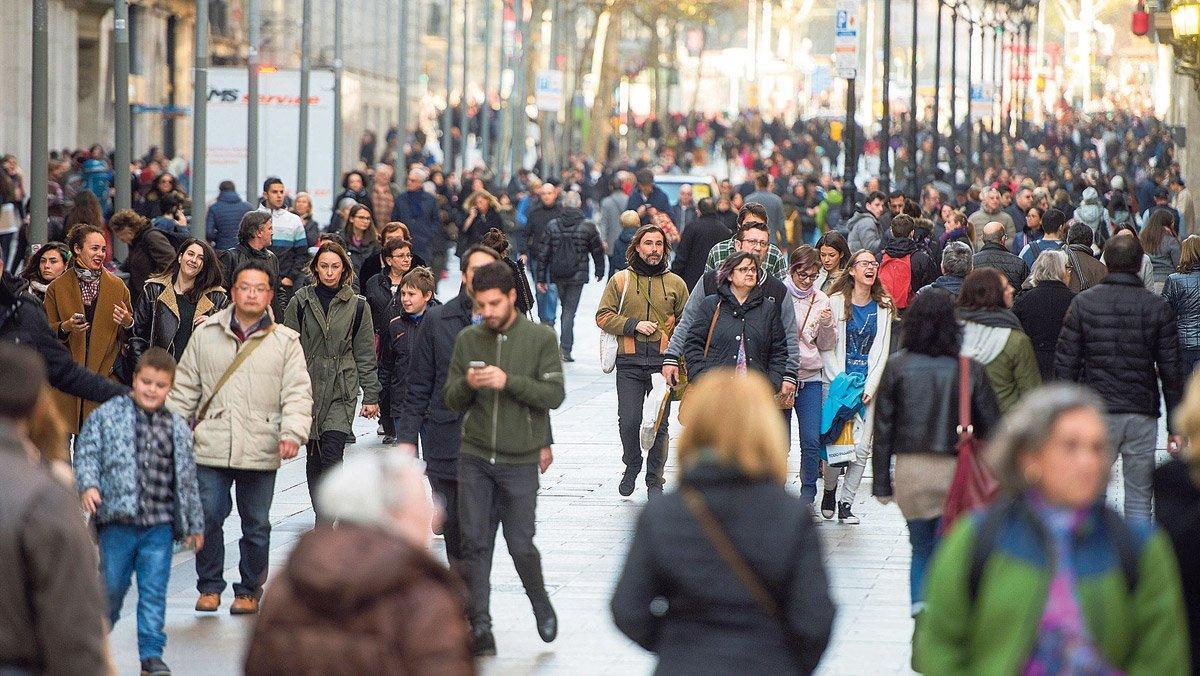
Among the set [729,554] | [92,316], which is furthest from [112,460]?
[92,316]

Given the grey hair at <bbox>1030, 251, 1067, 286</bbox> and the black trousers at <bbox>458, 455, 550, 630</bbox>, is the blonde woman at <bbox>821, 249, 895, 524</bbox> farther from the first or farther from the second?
the black trousers at <bbox>458, 455, 550, 630</bbox>

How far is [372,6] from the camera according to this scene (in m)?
72.9

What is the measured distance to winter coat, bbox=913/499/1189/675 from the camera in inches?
187

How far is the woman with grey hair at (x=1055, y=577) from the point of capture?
4766mm

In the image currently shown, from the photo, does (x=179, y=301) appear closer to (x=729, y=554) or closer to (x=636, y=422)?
(x=636, y=422)

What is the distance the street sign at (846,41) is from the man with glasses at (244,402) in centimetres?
1947

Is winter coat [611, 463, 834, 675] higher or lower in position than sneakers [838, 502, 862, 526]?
higher

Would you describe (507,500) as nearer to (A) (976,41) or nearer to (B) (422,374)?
(B) (422,374)

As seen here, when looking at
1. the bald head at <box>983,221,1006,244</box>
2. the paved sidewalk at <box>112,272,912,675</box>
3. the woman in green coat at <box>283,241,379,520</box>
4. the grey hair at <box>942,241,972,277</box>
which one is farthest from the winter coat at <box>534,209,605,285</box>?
the woman in green coat at <box>283,241,379,520</box>

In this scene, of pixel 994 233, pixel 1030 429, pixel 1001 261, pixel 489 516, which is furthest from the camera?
pixel 994 233

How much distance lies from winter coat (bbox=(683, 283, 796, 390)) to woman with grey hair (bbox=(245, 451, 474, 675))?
7.55m

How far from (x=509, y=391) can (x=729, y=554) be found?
3.75 m

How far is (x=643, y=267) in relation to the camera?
43.3 ft

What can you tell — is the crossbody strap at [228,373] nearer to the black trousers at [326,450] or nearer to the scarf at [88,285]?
the black trousers at [326,450]
